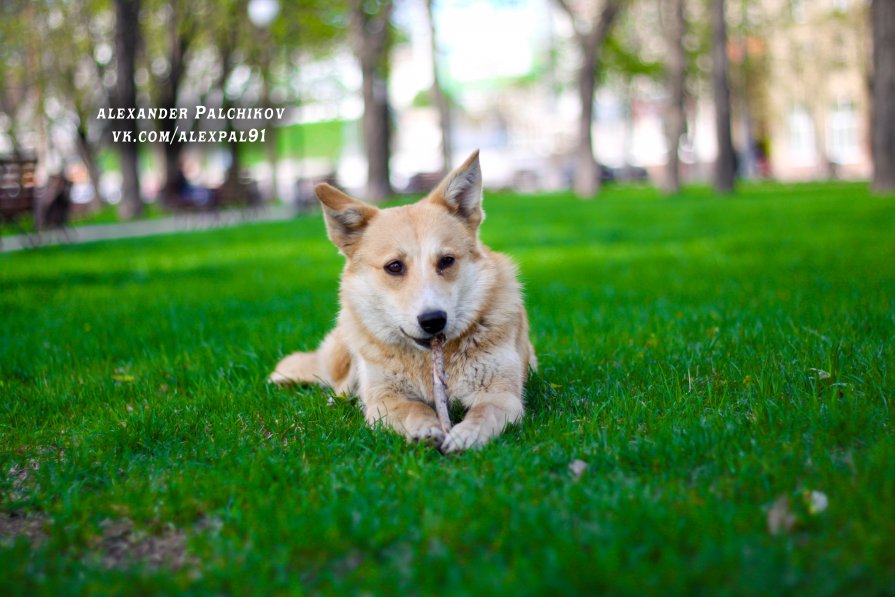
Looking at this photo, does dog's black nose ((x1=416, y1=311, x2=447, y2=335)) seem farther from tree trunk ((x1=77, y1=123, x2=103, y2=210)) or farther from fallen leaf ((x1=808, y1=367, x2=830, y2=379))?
tree trunk ((x1=77, y1=123, x2=103, y2=210))

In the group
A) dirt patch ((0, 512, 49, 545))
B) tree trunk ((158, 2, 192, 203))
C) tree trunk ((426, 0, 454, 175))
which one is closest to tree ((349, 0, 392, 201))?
tree trunk ((426, 0, 454, 175))

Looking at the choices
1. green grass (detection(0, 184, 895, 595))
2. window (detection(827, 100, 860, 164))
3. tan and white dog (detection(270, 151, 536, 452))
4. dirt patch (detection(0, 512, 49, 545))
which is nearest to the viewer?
green grass (detection(0, 184, 895, 595))

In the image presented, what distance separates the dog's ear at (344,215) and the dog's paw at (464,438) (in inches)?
53.7

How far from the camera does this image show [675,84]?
1152 inches

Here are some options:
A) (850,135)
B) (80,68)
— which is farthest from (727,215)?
(850,135)

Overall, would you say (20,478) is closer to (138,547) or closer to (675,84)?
(138,547)

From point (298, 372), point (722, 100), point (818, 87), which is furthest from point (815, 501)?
point (818, 87)

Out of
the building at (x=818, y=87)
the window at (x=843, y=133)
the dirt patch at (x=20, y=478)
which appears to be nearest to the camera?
the dirt patch at (x=20, y=478)

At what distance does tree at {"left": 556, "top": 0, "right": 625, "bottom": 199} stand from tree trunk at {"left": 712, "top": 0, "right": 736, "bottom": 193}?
349 centimetres

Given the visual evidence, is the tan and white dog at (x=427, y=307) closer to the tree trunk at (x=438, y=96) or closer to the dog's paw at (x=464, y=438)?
the dog's paw at (x=464, y=438)

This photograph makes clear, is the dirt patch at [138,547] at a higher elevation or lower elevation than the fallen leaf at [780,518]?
lower

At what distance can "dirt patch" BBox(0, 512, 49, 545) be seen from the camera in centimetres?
289

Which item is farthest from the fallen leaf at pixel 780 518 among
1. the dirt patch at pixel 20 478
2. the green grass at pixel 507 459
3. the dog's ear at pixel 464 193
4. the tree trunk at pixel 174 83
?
the tree trunk at pixel 174 83

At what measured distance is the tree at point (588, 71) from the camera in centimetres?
2781
